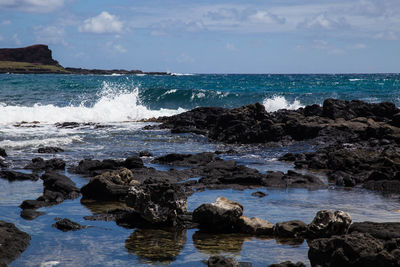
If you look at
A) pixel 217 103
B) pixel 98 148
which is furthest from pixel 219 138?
pixel 217 103

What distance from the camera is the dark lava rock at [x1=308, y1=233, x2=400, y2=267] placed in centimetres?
678

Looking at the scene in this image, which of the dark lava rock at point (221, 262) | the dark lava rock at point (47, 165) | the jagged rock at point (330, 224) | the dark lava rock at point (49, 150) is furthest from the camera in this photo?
the dark lava rock at point (49, 150)

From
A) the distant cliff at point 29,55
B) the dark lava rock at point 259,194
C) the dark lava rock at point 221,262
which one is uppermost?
the distant cliff at point 29,55

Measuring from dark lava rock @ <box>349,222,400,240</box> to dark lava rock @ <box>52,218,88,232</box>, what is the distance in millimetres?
4525

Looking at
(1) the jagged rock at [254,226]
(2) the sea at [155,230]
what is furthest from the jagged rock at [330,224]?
(1) the jagged rock at [254,226]

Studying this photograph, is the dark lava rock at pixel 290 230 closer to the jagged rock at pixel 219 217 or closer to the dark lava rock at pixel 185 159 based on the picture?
the jagged rock at pixel 219 217

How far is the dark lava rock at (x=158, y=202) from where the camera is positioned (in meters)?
10.0

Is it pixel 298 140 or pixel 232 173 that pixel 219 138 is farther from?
pixel 232 173

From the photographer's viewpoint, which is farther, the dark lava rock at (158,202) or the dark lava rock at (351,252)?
the dark lava rock at (158,202)

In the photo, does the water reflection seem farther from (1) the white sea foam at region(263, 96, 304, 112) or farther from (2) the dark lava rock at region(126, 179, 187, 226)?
(1) the white sea foam at region(263, 96, 304, 112)

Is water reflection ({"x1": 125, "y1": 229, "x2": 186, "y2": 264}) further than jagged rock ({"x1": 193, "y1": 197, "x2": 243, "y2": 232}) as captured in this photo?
No

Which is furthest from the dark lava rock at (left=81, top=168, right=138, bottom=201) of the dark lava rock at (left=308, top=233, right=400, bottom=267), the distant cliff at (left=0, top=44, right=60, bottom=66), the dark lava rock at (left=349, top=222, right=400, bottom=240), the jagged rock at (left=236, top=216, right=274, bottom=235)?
the distant cliff at (left=0, top=44, right=60, bottom=66)

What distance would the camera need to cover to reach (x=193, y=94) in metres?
51.9

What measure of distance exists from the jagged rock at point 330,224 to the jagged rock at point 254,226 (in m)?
0.84
